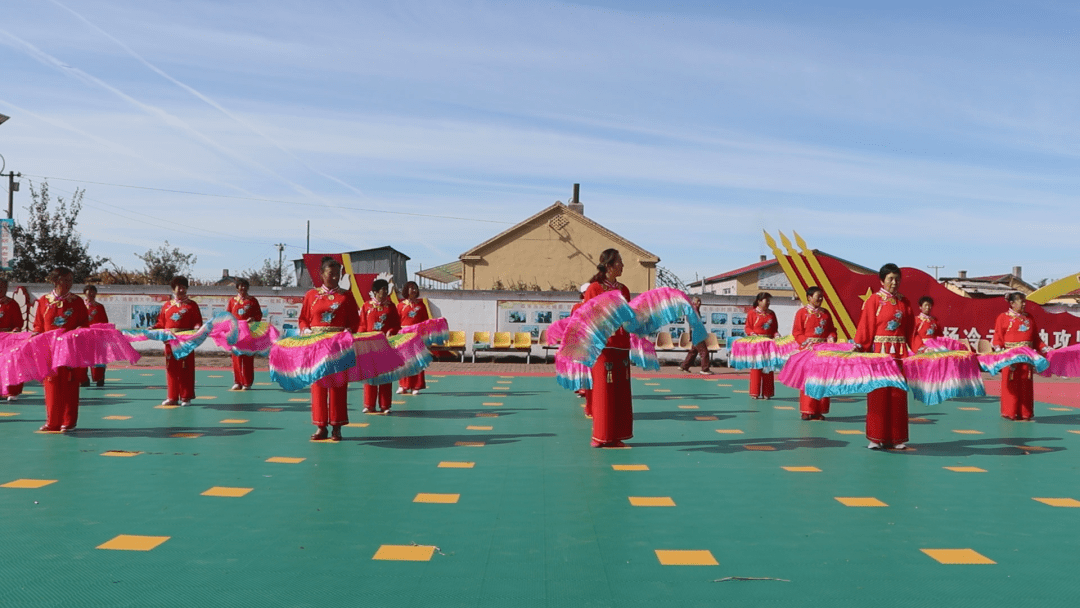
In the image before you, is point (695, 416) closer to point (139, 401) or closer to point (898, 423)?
point (898, 423)

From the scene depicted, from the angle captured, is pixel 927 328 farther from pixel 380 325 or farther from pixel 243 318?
pixel 243 318

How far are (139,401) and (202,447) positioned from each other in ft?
14.7

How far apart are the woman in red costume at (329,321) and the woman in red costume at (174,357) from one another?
11.9 feet

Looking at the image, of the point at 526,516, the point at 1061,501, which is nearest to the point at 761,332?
the point at 1061,501

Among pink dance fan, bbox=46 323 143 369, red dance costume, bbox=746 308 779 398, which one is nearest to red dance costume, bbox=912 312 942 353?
red dance costume, bbox=746 308 779 398

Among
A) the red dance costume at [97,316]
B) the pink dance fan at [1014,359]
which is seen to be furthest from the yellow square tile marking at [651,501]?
the red dance costume at [97,316]

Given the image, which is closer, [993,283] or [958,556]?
[958,556]

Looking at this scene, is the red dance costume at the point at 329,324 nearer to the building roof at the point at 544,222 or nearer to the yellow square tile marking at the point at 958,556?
the yellow square tile marking at the point at 958,556

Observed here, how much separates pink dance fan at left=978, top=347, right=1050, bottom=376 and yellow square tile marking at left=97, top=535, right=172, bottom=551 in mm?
9418

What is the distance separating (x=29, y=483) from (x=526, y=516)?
3499mm

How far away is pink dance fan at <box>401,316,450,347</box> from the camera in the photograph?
11.3 meters

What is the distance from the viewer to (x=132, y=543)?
13.2ft

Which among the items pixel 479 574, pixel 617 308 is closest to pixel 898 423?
pixel 617 308

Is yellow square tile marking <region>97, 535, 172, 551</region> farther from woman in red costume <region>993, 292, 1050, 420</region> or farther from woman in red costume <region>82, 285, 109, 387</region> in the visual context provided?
woman in red costume <region>993, 292, 1050, 420</region>
